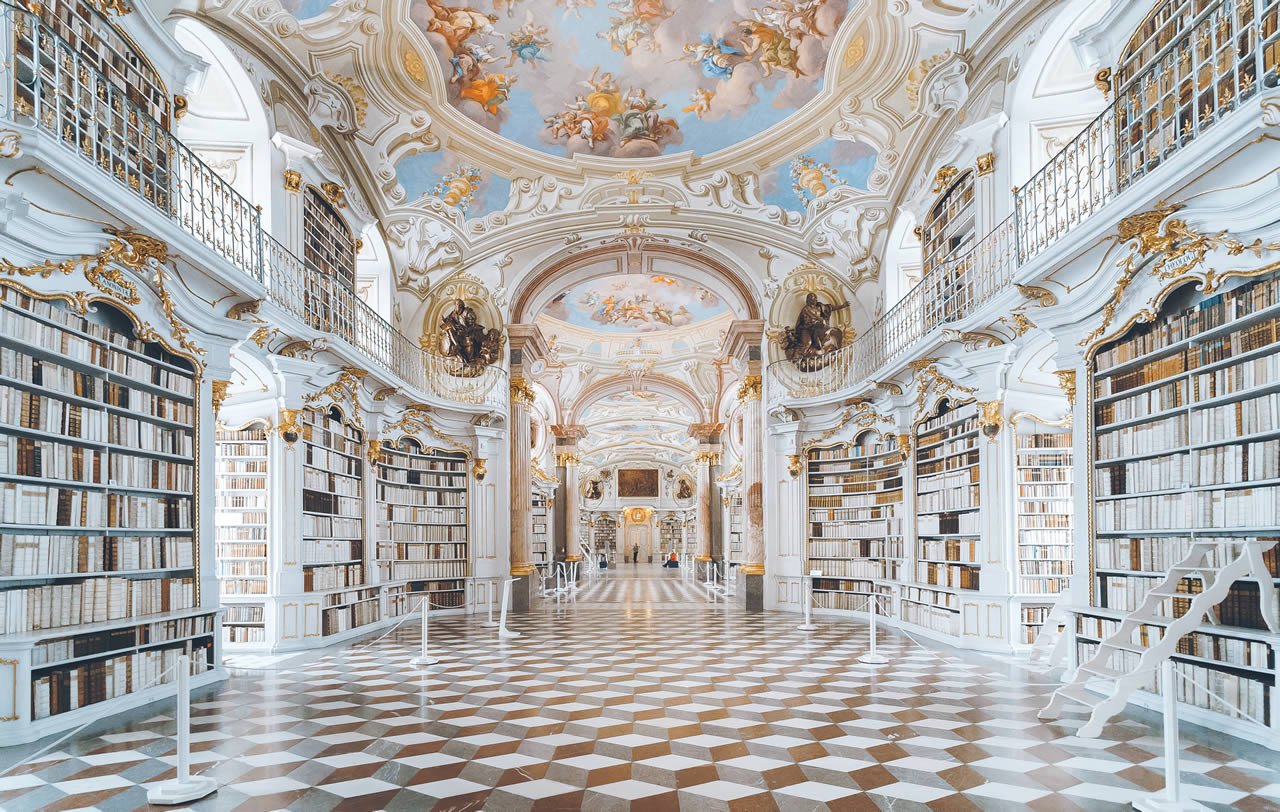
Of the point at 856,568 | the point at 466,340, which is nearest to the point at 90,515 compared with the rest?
the point at 466,340

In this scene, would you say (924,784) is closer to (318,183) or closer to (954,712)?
(954,712)

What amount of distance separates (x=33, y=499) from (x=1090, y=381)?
8389 millimetres

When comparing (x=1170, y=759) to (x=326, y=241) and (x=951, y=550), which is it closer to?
(x=951, y=550)

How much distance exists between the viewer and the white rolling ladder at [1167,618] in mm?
5555

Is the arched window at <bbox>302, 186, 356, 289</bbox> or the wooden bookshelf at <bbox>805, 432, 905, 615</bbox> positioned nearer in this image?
the arched window at <bbox>302, 186, 356, 289</bbox>

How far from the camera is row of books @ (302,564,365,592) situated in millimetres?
10945

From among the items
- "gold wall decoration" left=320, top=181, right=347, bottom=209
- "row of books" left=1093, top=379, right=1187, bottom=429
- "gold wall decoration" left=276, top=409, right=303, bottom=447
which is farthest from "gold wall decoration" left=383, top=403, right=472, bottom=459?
"row of books" left=1093, top=379, right=1187, bottom=429

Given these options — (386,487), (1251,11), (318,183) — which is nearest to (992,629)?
(1251,11)

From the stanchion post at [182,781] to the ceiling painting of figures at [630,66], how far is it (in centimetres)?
885

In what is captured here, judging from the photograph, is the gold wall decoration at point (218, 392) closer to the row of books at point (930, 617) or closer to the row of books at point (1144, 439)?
the row of books at point (1144, 439)

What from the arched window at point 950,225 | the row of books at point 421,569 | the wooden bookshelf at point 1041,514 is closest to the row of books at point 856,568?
the wooden bookshelf at point 1041,514

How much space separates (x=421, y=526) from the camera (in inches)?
597

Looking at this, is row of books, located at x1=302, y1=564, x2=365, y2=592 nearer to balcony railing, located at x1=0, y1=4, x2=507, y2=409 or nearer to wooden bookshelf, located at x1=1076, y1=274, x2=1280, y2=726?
balcony railing, located at x1=0, y1=4, x2=507, y2=409

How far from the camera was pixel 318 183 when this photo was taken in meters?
12.1
